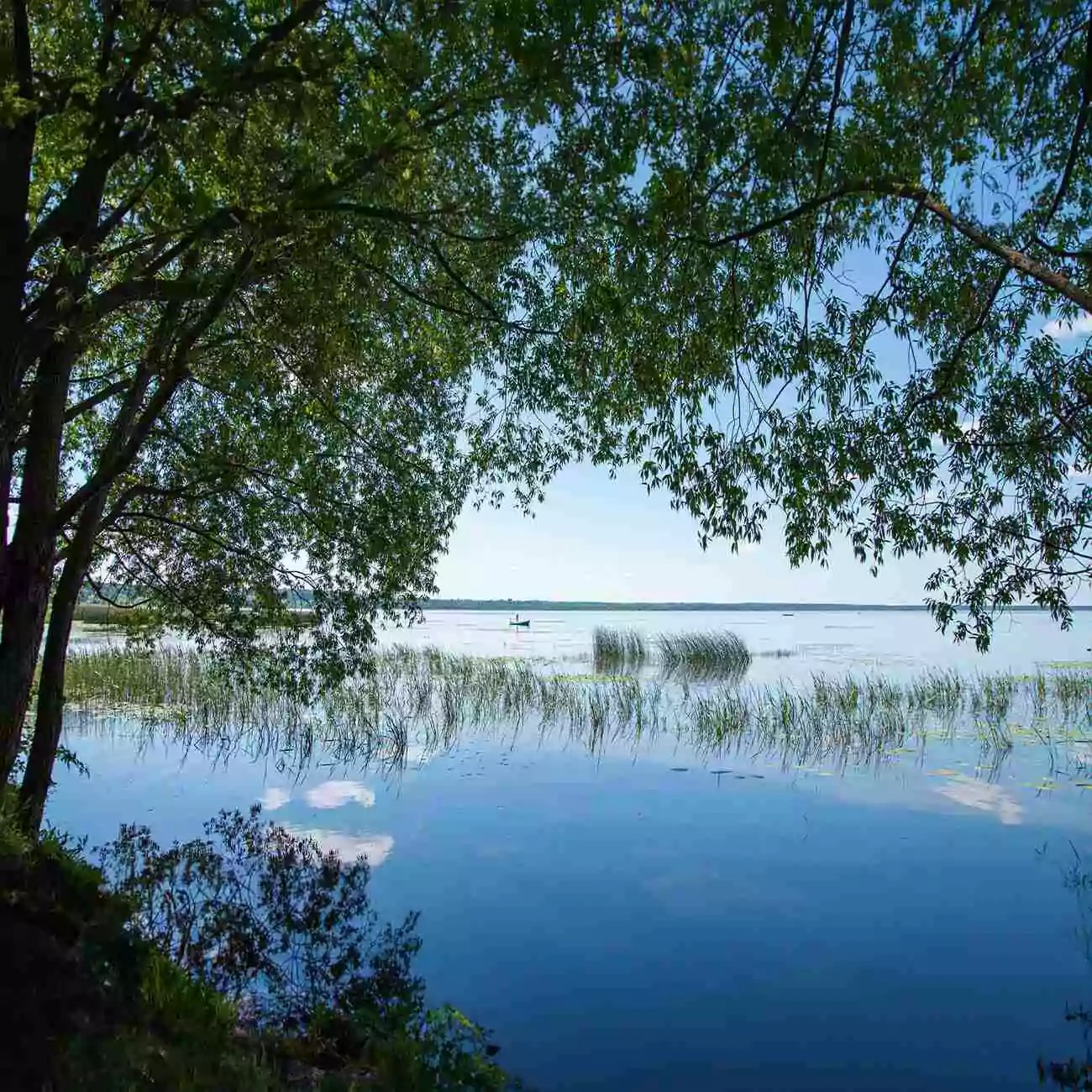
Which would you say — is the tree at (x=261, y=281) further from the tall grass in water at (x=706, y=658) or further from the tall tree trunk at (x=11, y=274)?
the tall grass in water at (x=706, y=658)

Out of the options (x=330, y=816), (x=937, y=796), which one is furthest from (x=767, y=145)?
(x=937, y=796)

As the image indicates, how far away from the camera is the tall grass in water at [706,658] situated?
29306mm

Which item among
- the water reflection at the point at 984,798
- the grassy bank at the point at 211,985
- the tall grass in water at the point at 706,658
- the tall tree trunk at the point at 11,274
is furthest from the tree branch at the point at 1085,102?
the tall grass in water at the point at 706,658

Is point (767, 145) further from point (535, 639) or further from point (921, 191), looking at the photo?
point (535, 639)

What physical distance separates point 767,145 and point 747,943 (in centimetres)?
729

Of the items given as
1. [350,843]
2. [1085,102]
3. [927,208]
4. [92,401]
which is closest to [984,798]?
[927,208]

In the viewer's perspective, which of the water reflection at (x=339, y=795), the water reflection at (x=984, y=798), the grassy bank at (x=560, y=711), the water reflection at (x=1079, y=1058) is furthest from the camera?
the grassy bank at (x=560, y=711)

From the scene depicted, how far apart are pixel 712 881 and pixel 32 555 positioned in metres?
8.38

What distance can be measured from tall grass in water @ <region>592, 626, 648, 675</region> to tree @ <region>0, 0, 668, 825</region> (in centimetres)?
1876

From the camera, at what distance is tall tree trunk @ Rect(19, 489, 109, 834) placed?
844 cm

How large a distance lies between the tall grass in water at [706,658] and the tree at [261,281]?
779 inches

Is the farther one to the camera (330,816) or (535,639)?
(535,639)

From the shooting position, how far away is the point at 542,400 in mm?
9820

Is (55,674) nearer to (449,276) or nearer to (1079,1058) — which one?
(449,276)
